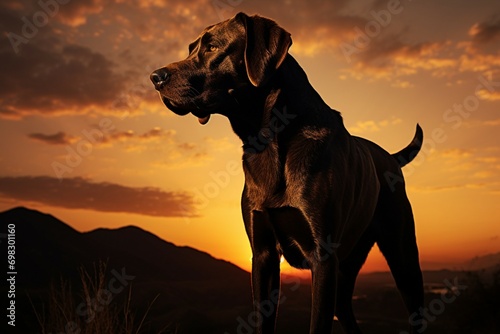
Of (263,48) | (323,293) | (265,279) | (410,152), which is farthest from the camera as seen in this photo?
(410,152)

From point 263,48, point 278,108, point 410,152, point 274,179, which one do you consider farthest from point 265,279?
point 410,152

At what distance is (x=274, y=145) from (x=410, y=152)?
2974 millimetres

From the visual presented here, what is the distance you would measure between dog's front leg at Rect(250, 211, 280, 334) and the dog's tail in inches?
110

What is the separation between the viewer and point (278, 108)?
173 inches

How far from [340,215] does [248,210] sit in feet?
2.43

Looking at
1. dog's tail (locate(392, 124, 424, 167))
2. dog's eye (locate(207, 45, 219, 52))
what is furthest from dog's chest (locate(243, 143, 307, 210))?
dog's tail (locate(392, 124, 424, 167))

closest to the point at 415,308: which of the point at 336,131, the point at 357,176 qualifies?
the point at 357,176

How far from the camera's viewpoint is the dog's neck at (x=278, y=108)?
4.38m

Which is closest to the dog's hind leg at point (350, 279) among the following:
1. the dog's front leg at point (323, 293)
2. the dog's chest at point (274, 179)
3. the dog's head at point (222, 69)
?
the dog's front leg at point (323, 293)

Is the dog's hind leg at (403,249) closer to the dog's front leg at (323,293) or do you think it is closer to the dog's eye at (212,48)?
the dog's front leg at (323,293)

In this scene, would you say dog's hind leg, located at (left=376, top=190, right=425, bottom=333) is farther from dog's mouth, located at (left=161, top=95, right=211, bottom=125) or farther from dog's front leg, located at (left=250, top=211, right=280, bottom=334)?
dog's mouth, located at (left=161, top=95, right=211, bottom=125)

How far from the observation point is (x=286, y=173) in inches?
171

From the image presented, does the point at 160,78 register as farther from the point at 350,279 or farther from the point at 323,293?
the point at 350,279

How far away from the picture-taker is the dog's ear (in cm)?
421
